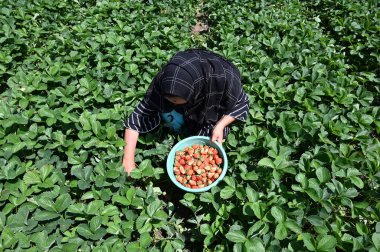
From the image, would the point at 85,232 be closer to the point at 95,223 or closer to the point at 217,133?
the point at 95,223

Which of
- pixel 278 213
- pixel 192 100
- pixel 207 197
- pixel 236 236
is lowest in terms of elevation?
pixel 207 197

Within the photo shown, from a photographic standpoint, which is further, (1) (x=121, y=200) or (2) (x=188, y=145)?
(2) (x=188, y=145)

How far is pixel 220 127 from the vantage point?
2.36 meters

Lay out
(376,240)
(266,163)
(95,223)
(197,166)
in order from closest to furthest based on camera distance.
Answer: (376,240)
(95,223)
(266,163)
(197,166)

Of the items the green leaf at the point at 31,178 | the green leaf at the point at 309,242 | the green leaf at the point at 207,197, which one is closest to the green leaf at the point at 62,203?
the green leaf at the point at 31,178

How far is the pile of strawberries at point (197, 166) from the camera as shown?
7.29 ft

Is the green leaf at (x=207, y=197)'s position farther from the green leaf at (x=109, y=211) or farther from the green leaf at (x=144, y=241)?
the green leaf at (x=109, y=211)

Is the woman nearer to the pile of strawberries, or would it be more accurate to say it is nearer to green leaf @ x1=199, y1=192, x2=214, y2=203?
the pile of strawberries

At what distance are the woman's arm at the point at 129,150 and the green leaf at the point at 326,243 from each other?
1.31 m

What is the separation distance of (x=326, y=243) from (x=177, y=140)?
4.76 ft

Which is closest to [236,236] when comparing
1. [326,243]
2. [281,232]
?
[281,232]

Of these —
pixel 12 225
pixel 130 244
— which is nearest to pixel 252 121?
pixel 130 244

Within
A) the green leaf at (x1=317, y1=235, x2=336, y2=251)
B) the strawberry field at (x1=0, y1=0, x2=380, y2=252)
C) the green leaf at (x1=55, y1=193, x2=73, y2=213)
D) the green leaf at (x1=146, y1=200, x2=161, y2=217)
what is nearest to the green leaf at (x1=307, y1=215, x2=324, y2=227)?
the strawberry field at (x1=0, y1=0, x2=380, y2=252)

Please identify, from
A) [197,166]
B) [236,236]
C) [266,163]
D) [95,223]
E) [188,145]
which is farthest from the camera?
[188,145]
